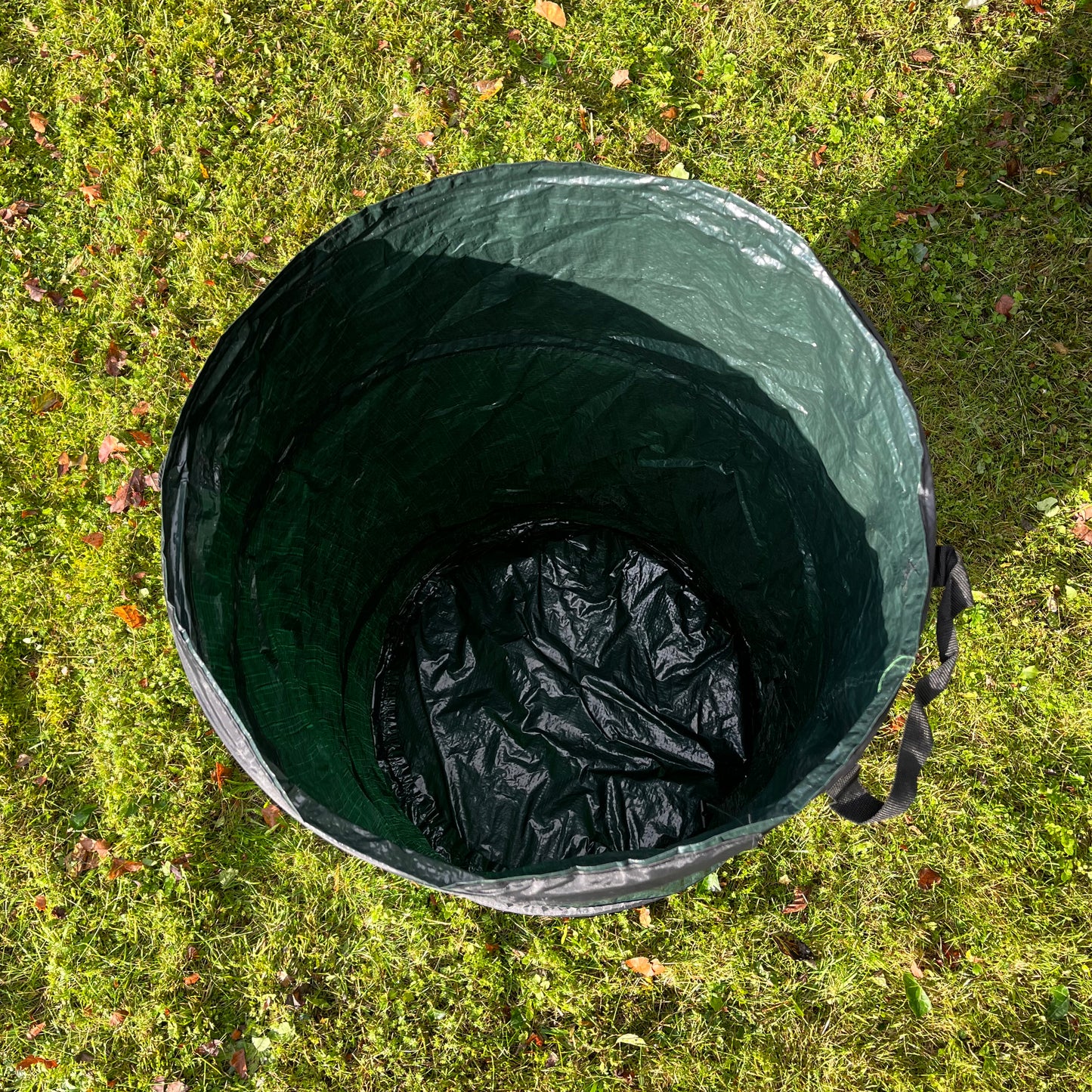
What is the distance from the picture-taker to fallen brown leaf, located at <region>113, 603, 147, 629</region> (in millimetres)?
2391

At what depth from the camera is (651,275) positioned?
5.69 feet

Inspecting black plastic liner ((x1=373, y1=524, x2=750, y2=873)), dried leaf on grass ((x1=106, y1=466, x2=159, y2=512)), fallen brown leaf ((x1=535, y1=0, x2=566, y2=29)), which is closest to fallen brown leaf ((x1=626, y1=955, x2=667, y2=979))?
black plastic liner ((x1=373, y1=524, x2=750, y2=873))

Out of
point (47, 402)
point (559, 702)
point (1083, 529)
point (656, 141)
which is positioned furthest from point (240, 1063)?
point (656, 141)

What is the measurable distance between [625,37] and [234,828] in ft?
8.88

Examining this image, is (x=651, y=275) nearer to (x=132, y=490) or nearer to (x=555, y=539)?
(x=555, y=539)

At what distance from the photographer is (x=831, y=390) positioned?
5.24 ft

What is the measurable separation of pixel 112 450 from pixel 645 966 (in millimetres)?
2126

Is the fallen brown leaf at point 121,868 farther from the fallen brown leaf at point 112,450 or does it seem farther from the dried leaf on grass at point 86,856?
the fallen brown leaf at point 112,450

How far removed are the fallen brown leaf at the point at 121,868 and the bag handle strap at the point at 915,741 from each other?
1831 millimetres

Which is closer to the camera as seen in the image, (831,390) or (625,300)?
(831,390)

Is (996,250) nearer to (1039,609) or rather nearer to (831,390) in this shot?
(1039,609)

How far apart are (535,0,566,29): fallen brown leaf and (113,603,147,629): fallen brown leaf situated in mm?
2274

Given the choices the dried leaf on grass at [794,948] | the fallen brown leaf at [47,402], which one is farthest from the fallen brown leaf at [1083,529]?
the fallen brown leaf at [47,402]

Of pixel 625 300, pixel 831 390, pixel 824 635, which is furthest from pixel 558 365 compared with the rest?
pixel 824 635
